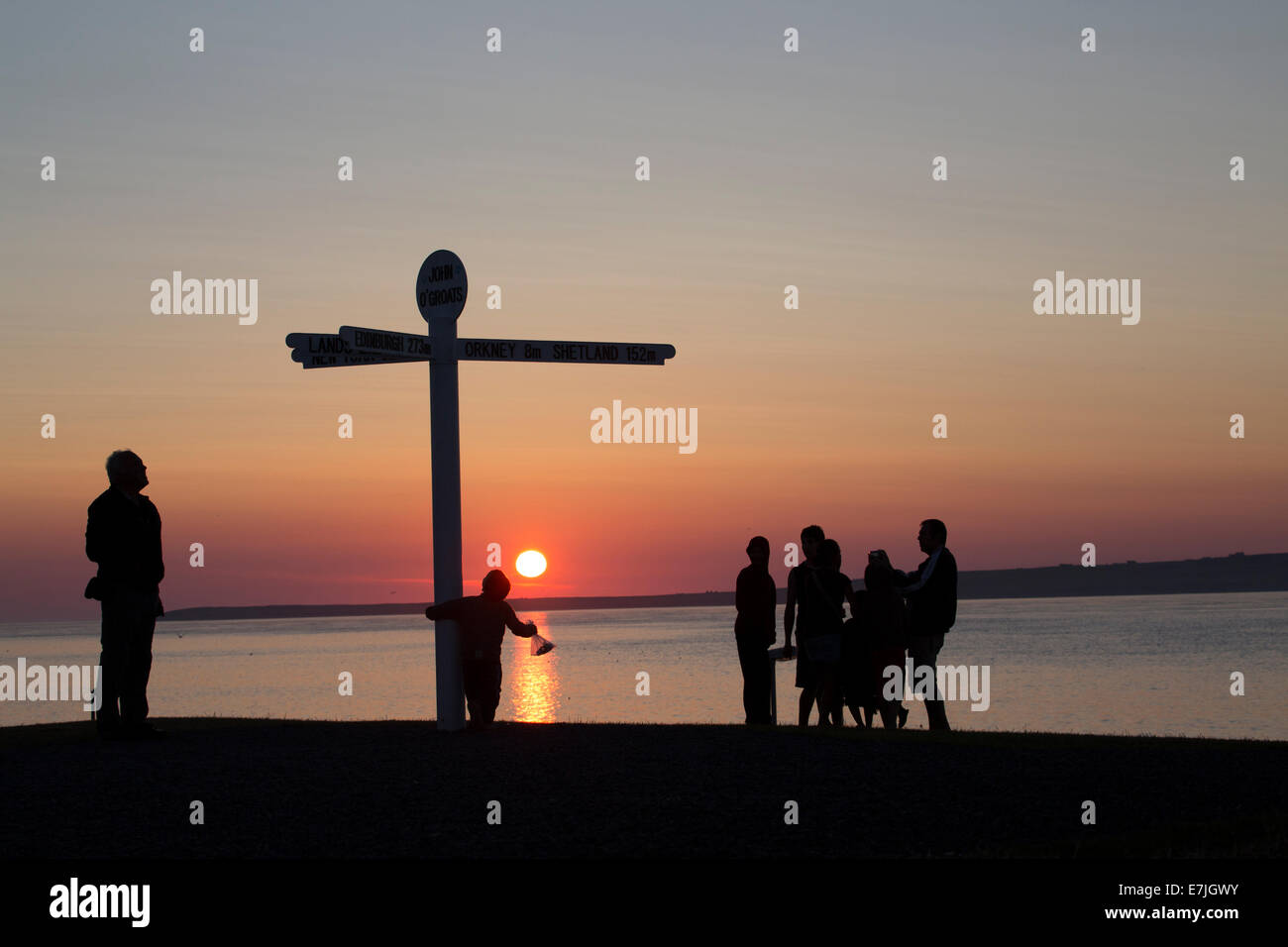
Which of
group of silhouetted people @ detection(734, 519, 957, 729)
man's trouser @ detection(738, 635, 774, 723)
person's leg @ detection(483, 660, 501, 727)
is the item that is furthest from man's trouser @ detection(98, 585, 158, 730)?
man's trouser @ detection(738, 635, 774, 723)

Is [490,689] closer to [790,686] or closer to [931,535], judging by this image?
[931,535]

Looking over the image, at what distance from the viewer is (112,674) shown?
12156 millimetres

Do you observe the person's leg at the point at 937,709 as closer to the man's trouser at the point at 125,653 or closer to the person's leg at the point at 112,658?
the man's trouser at the point at 125,653

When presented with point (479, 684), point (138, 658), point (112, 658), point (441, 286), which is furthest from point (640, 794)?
point (441, 286)

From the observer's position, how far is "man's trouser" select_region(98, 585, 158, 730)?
1203cm

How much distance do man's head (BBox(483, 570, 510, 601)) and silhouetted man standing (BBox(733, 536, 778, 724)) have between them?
3.02 metres

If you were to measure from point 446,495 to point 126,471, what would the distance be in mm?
2697

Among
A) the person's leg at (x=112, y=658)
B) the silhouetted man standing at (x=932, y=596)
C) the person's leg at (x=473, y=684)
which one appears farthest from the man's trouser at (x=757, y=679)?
the person's leg at (x=112, y=658)

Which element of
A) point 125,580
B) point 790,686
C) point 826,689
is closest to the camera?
point 125,580

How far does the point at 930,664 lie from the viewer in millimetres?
14562
